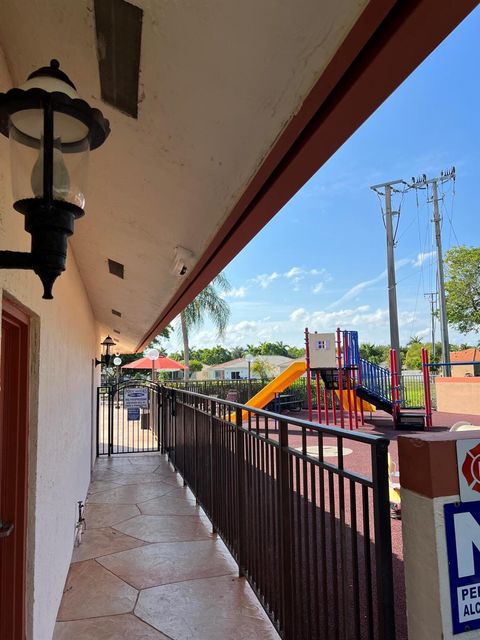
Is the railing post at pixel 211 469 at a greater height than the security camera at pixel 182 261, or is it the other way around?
the security camera at pixel 182 261

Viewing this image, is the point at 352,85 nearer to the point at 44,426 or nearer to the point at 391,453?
the point at 44,426

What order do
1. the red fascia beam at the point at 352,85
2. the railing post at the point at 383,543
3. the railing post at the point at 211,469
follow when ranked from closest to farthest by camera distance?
the red fascia beam at the point at 352,85 → the railing post at the point at 383,543 → the railing post at the point at 211,469

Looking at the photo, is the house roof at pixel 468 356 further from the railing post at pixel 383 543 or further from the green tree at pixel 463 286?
the railing post at pixel 383 543

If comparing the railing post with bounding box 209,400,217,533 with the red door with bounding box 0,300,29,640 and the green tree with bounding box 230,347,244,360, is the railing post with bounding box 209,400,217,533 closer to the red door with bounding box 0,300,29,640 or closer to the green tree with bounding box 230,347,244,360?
the red door with bounding box 0,300,29,640

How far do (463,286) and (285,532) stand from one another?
28581 mm

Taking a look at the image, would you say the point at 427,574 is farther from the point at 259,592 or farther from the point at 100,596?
A: the point at 100,596

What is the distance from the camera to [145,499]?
5895 mm

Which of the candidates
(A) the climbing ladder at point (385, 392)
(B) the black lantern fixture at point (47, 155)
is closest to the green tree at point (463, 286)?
(A) the climbing ladder at point (385, 392)

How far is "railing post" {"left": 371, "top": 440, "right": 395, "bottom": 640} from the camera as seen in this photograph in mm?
1583

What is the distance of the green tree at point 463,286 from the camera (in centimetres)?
2705

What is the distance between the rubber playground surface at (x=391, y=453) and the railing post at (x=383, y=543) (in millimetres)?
559

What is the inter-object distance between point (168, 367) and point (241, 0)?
49.3 ft

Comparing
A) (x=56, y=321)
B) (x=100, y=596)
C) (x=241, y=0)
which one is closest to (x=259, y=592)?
(x=100, y=596)

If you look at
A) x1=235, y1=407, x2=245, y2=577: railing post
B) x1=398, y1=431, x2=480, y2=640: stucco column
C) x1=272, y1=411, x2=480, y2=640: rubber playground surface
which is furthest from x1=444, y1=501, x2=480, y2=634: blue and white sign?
x1=235, y1=407, x2=245, y2=577: railing post
